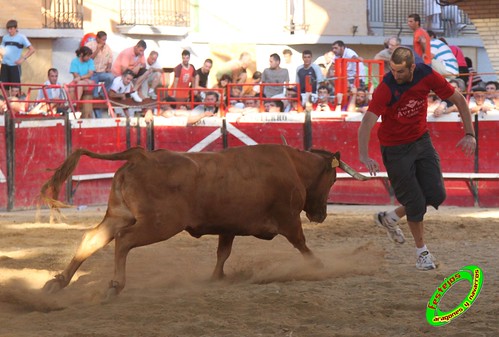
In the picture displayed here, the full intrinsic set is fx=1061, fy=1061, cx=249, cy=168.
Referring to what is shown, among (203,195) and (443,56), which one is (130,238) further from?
(443,56)

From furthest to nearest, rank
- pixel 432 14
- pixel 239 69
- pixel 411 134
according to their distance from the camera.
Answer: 1. pixel 432 14
2. pixel 239 69
3. pixel 411 134

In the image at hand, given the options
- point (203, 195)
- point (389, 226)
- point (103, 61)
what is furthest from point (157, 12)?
point (203, 195)

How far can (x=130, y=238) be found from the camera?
6.54m

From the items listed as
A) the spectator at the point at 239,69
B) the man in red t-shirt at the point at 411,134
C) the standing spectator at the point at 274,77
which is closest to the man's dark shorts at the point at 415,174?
the man in red t-shirt at the point at 411,134

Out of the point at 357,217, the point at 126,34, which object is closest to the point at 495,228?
the point at 357,217

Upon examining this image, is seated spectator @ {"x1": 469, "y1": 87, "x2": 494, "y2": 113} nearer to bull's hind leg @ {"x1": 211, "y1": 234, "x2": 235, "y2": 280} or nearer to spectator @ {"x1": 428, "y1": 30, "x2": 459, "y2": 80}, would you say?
spectator @ {"x1": 428, "y1": 30, "x2": 459, "y2": 80}

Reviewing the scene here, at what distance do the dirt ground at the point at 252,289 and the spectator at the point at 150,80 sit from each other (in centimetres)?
688

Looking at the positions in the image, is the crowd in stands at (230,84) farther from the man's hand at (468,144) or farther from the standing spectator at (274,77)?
the man's hand at (468,144)

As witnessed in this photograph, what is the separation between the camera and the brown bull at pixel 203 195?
6625 millimetres

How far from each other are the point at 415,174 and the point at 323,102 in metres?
7.40

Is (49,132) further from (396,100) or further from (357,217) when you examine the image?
(396,100)

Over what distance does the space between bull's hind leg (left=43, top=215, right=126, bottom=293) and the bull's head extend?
1.70 meters

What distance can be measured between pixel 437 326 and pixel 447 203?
29.2 feet

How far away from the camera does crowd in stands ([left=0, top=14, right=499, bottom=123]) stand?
1445 cm
